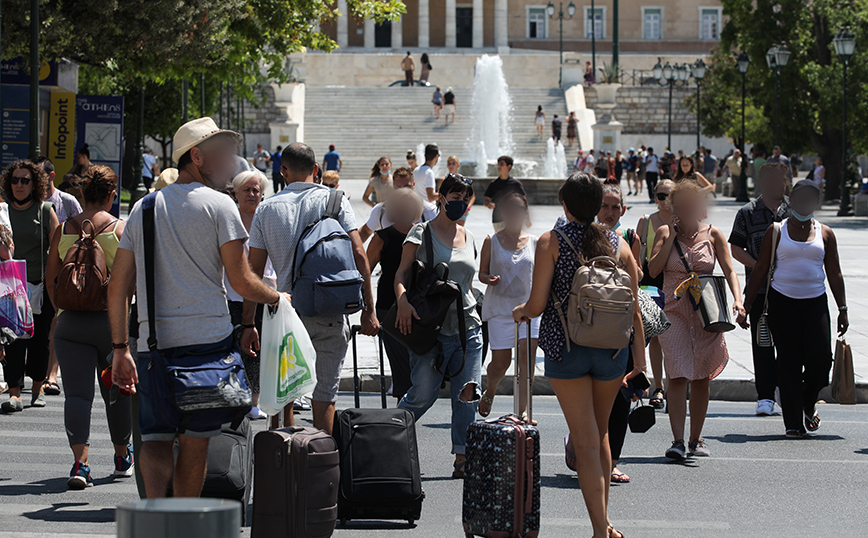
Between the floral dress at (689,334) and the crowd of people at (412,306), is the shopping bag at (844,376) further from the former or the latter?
the floral dress at (689,334)

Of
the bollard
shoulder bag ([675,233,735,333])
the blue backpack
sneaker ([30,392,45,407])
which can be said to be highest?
the blue backpack

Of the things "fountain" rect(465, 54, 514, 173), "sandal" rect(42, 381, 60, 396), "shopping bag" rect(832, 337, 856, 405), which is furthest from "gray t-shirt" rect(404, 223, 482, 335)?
"fountain" rect(465, 54, 514, 173)

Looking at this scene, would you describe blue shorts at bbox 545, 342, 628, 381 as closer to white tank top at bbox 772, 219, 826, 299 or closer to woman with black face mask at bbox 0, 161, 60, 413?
white tank top at bbox 772, 219, 826, 299

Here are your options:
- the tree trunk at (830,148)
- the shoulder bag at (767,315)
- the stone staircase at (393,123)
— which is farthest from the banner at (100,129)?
the stone staircase at (393,123)

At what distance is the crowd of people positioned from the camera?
459 cm

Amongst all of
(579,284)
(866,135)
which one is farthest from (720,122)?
(579,284)

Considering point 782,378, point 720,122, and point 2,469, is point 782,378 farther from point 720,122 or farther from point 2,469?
point 720,122

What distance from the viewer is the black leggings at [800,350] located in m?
7.76

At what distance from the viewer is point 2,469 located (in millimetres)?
6613

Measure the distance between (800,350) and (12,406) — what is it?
5638 mm

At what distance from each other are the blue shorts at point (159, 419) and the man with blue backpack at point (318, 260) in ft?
3.48

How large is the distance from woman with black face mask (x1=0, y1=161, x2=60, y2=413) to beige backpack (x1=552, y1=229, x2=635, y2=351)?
15.8 feet

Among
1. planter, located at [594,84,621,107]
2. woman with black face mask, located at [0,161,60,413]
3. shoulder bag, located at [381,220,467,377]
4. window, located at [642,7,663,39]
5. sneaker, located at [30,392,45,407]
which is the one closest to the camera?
shoulder bag, located at [381,220,467,377]

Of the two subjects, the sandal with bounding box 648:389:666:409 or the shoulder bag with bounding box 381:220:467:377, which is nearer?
the shoulder bag with bounding box 381:220:467:377
